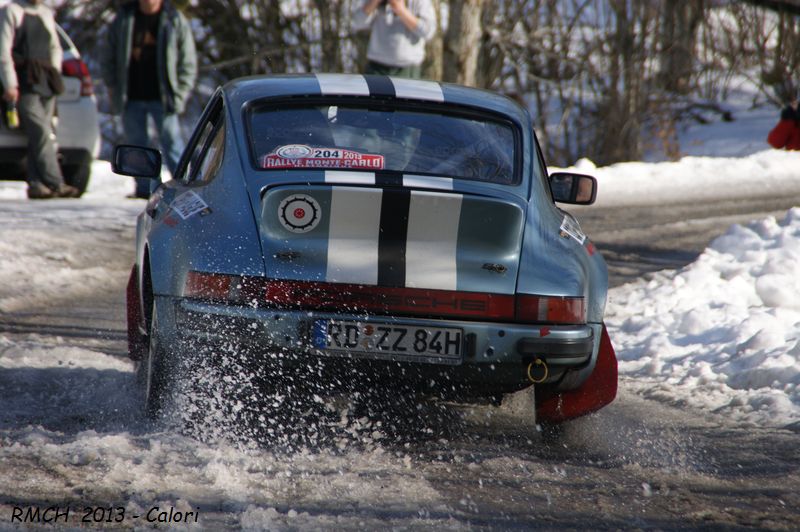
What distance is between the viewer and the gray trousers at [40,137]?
39.6 ft

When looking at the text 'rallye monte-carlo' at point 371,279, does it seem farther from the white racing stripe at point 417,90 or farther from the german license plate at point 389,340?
the white racing stripe at point 417,90

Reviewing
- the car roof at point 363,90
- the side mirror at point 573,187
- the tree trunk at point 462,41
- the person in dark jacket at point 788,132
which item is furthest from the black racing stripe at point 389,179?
the person in dark jacket at point 788,132

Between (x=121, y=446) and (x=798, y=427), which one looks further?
(x=798, y=427)

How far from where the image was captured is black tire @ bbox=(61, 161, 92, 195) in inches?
514

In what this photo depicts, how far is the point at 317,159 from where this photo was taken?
496 cm

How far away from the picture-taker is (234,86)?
223 inches

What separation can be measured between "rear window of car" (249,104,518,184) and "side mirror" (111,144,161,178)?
0.97 meters

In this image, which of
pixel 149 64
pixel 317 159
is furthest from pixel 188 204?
pixel 149 64

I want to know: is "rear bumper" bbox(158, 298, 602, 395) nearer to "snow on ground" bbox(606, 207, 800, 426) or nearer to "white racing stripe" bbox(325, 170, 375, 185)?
"white racing stripe" bbox(325, 170, 375, 185)

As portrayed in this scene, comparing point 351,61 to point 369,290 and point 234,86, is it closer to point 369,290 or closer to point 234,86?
point 234,86

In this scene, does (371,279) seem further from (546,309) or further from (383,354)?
(546,309)

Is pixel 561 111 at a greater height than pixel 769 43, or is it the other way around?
pixel 769 43

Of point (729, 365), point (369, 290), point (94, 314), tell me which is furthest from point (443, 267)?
point (94, 314)

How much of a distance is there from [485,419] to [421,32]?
7.20 metres
